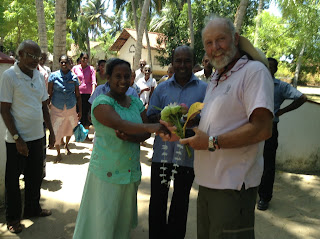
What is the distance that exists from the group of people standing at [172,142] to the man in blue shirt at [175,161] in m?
0.01

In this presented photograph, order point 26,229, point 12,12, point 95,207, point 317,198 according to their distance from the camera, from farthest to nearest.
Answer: point 12,12
point 317,198
point 26,229
point 95,207

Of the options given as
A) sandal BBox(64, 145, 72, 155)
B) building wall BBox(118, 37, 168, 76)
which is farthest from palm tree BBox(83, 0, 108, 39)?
sandal BBox(64, 145, 72, 155)

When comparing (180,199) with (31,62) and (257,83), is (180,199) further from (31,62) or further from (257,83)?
(31,62)

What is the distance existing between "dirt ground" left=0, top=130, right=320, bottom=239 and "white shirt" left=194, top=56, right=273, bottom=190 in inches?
67.5

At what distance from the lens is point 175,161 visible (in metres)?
2.77

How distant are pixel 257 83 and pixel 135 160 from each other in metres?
1.35

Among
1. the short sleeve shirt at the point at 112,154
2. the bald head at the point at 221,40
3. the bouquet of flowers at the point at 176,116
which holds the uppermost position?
the bald head at the point at 221,40

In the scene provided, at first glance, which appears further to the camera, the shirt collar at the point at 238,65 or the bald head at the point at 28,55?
the bald head at the point at 28,55

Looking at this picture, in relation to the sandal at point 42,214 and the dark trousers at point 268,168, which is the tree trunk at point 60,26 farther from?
the dark trousers at point 268,168

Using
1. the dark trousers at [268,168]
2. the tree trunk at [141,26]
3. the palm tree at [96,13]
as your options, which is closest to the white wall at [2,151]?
the dark trousers at [268,168]

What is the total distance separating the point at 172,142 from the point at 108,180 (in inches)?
29.7

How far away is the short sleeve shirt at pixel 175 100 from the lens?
109 inches

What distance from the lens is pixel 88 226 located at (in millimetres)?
2619

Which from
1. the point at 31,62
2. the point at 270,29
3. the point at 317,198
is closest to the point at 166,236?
the point at 31,62
